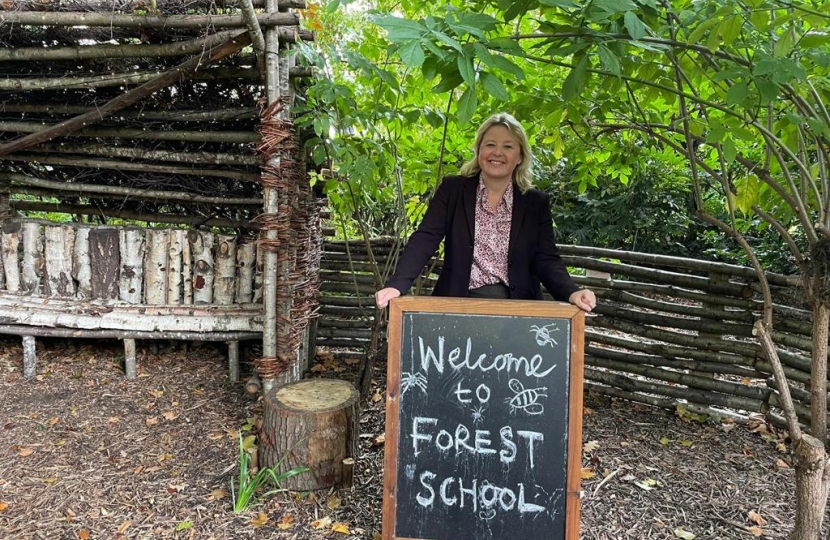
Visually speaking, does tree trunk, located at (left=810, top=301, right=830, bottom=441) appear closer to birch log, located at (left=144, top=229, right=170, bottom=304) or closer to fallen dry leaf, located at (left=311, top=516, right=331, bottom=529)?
fallen dry leaf, located at (left=311, top=516, right=331, bottom=529)

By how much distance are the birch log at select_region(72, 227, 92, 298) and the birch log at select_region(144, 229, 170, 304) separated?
1.35ft

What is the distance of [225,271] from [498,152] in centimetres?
244

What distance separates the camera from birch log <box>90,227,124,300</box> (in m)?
3.77

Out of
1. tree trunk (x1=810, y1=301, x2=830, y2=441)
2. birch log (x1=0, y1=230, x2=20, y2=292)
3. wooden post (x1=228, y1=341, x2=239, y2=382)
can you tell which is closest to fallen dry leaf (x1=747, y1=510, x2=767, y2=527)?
tree trunk (x1=810, y1=301, x2=830, y2=441)

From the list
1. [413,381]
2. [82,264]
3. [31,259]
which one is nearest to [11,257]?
[31,259]

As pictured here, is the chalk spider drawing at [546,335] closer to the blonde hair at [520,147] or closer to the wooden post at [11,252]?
the blonde hair at [520,147]

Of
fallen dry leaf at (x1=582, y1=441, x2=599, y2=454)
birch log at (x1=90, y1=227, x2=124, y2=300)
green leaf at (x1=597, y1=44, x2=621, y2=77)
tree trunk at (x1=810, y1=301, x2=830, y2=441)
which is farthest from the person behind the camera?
birch log at (x1=90, y1=227, x2=124, y2=300)

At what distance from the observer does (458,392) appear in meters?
2.14

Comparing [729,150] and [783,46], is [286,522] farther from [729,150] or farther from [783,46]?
[783,46]

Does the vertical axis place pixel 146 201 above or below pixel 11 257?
above

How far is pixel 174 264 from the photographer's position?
383cm

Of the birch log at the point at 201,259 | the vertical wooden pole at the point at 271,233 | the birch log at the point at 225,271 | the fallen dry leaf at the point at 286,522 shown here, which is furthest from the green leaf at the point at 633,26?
the birch log at the point at 201,259

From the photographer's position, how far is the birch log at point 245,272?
3.87 metres

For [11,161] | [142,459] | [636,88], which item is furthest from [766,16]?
[11,161]
